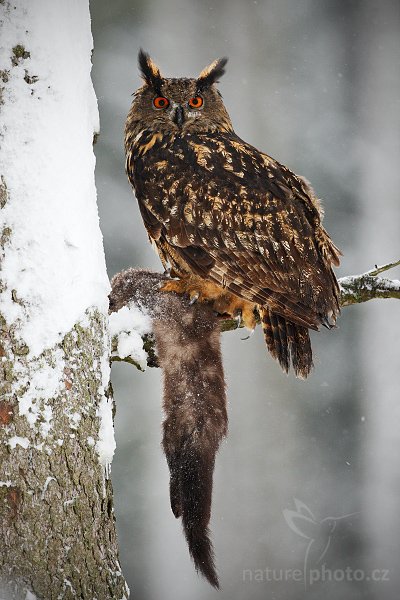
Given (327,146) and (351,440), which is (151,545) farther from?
(327,146)

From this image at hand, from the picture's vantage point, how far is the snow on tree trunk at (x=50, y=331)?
1.90 metres

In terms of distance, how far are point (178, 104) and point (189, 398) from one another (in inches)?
64.9

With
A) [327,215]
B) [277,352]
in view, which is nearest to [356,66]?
[327,215]

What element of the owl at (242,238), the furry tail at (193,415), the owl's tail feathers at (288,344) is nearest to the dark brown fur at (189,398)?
the furry tail at (193,415)

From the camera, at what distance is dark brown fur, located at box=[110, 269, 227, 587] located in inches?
92.0

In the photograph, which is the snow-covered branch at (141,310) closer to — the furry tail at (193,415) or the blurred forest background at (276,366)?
the furry tail at (193,415)

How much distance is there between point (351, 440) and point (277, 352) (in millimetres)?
6956

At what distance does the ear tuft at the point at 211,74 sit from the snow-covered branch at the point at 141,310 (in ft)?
3.64

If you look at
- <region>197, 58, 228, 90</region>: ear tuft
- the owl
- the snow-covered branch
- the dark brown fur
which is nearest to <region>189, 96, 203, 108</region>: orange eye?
<region>197, 58, 228, 90</region>: ear tuft

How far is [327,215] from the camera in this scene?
9531 mm

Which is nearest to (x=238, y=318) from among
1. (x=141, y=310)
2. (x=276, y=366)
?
(x=141, y=310)

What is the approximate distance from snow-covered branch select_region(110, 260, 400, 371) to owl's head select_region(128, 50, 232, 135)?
81cm

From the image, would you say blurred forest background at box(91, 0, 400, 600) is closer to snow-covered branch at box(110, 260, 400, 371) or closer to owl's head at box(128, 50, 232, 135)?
owl's head at box(128, 50, 232, 135)

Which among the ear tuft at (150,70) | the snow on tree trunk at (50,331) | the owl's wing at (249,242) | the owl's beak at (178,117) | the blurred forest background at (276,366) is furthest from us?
the blurred forest background at (276,366)
